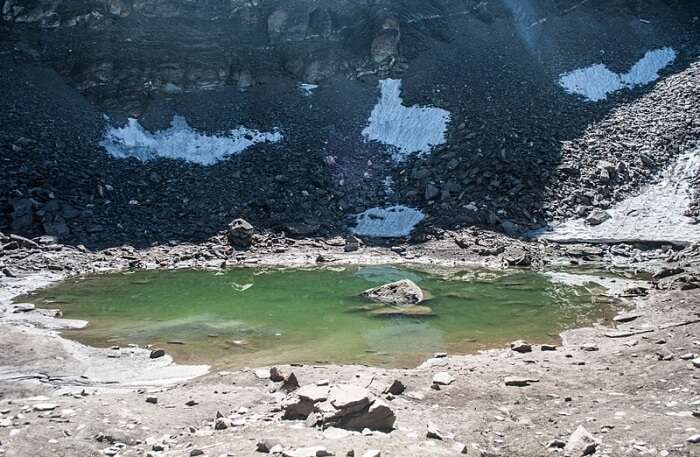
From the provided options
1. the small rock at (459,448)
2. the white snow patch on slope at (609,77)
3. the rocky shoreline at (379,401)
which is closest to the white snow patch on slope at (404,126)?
the white snow patch on slope at (609,77)

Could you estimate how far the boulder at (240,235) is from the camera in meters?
28.2

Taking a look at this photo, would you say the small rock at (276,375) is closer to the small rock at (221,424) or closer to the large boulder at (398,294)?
the small rock at (221,424)

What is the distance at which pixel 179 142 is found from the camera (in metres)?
37.3

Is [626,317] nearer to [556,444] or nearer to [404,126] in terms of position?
[556,444]

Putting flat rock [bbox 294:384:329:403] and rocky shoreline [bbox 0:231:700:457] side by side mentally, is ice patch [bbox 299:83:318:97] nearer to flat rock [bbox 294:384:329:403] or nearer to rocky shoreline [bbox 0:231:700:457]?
rocky shoreline [bbox 0:231:700:457]

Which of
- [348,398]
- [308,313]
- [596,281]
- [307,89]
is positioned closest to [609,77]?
[307,89]

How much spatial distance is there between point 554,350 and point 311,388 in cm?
635

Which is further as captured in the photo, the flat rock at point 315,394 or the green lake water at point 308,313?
the green lake water at point 308,313

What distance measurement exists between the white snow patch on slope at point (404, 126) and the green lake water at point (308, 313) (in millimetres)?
13927

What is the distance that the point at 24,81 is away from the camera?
37438 mm

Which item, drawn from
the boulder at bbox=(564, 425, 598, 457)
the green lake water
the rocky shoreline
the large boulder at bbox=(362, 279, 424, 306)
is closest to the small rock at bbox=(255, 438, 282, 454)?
the rocky shoreline

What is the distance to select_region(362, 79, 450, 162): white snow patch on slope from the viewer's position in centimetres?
3616

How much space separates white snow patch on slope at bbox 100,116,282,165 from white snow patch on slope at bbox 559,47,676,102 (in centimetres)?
2141

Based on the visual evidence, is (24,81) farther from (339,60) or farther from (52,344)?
(52,344)
